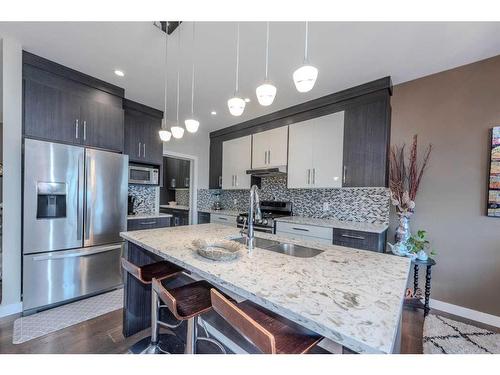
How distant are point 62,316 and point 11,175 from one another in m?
1.45

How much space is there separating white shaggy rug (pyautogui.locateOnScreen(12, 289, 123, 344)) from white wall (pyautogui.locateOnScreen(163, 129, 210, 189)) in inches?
101

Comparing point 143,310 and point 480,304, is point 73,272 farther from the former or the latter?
point 480,304

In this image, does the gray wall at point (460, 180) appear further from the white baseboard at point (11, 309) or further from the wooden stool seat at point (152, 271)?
the white baseboard at point (11, 309)

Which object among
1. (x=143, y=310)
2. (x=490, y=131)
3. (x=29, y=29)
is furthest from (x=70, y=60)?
(x=490, y=131)

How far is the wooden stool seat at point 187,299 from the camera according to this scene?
3.64 ft

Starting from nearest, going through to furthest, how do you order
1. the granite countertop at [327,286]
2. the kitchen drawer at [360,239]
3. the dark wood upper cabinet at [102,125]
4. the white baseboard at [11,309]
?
1. the granite countertop at [327,286]
2. the white baseboard at [11,309]
3. the kitchen drawer at [360,239]
4. the dark wood upper cabinet at [102,125]

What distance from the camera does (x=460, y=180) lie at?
7.43 feet

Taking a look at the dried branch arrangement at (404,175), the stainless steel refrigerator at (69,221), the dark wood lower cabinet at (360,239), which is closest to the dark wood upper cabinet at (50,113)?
the stainless steel refrigerator at (69,221)

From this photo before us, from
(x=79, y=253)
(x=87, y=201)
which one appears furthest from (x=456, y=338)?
(x=87, y=201)

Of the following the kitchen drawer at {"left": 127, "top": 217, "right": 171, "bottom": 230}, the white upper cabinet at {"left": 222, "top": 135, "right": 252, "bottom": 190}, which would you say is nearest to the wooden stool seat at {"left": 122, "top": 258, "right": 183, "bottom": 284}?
the kitchen drawer at {"left": 127, "top": 217, "right": 171, "bottom": 230}

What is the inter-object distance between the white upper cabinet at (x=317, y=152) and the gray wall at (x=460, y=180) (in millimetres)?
813

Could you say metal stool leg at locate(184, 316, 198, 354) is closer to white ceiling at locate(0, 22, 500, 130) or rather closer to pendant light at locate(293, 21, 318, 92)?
pendant light at locate(293, 21, 318, 92)
